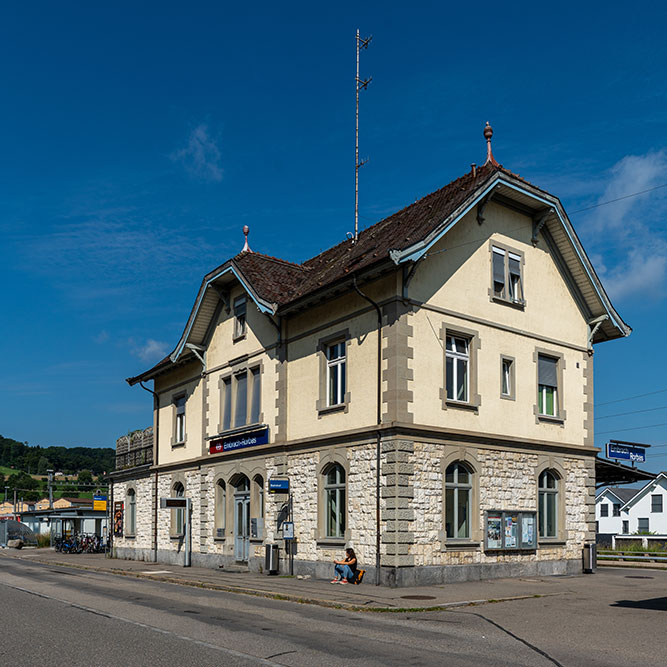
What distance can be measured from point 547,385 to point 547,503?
3503 millimetres

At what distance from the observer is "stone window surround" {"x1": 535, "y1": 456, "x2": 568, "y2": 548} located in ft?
79.3

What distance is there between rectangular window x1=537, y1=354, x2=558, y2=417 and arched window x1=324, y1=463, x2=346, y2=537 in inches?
257

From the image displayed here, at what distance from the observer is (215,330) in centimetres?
3042

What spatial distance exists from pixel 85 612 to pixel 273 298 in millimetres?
12697

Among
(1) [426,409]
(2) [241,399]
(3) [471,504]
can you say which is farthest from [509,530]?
(2) [241,399]

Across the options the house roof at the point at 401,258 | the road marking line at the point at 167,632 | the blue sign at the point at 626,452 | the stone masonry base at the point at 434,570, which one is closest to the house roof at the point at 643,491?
the blue sign at the point at 626,452

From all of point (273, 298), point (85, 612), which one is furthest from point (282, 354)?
point (85, 612)

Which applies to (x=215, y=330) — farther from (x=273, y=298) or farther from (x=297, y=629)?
(x=297, y=629)

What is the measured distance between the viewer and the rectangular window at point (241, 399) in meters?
28.1

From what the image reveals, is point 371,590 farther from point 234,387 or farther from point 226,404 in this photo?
point 226,404

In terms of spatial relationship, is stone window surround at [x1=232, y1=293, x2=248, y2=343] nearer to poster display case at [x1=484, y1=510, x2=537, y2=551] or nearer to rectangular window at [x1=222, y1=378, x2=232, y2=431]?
rectangular window at [x1=222, y1=378, x2=232, y2=431]

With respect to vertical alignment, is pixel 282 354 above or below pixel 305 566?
above

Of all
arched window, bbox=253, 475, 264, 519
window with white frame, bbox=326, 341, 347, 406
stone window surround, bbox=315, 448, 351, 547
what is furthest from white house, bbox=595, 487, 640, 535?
window with white frame, bbox=326, 341, 347, 406

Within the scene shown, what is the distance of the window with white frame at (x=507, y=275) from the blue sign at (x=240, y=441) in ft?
27.3
